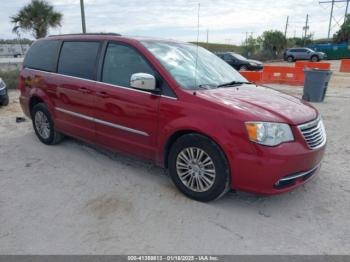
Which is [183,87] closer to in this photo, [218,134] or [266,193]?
[218,134]

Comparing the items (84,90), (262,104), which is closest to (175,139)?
(262,104)

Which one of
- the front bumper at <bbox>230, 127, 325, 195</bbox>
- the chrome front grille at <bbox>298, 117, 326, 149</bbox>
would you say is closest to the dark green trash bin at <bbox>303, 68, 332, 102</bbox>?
the chrome front grille at <bbox>298, 117, 326, 149</bbox>

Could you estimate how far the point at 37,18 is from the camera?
2498 centimetres

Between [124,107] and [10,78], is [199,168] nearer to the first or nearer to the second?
[124,107]

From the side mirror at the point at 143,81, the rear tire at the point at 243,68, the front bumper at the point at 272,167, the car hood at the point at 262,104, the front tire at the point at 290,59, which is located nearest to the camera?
the front bumper at the point at 272,167

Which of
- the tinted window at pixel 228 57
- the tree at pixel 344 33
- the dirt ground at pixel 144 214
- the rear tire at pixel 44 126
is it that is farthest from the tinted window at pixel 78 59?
the tree at pixel 344 33

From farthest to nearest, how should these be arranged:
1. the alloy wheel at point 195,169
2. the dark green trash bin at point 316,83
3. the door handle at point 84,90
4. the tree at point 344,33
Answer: the tree at point 344,33, the dark green trash bin at point 316,83, the door handle at point 84,90, the alloy wheel at point 195,169

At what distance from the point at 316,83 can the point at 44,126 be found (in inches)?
306

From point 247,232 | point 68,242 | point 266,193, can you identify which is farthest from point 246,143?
point 68,242

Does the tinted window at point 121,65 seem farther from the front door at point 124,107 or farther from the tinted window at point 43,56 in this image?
the tinted window at point 43,56

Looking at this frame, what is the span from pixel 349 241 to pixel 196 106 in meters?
1.89

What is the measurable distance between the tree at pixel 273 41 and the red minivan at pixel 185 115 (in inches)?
1561

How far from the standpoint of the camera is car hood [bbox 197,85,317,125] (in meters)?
3.28

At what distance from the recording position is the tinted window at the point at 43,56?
5238mm
